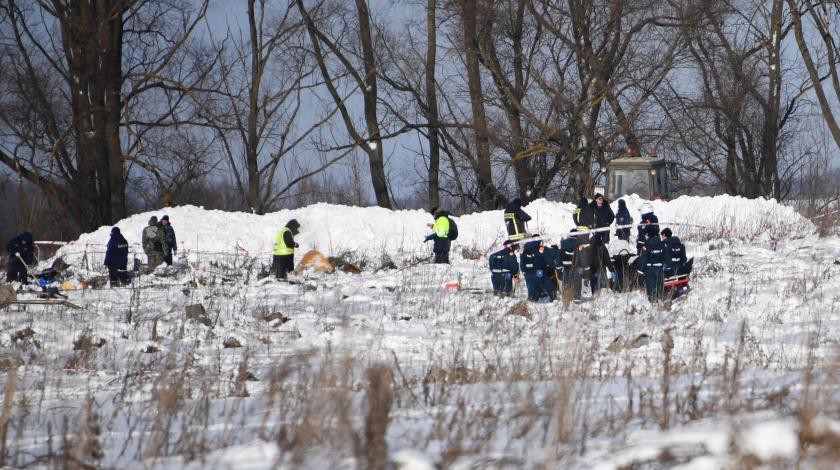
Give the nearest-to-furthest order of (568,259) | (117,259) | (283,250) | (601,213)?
(568,259), (601,213), (117,259), (283,250)

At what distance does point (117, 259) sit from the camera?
16969 mm

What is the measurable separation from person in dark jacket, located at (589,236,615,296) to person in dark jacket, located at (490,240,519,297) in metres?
1.15

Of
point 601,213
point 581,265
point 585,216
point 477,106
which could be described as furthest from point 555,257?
point 477,106

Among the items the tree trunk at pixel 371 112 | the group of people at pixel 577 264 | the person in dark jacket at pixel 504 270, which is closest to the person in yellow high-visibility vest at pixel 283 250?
the group of people at pixel 577 264

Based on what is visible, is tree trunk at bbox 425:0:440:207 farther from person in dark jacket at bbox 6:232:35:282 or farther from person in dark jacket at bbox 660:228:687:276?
person in dark jacket at bbox 660:228:687:276

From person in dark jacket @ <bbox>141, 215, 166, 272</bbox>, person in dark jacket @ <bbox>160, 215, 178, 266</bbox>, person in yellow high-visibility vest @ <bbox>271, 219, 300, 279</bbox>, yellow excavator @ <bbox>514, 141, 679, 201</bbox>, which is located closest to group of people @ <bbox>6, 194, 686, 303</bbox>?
person in yellow high-visibility vest @ <bbox>271, 219, 300, 279</bbox>

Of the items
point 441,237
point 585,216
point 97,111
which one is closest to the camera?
point 585,216

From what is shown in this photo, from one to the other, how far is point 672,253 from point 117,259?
10.6 m

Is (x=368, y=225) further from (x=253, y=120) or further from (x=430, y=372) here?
(x=430, y=372)

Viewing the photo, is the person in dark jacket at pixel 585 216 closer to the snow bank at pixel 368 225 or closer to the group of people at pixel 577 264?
the group of people at pixel 577 264

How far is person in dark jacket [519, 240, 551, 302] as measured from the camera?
41.8 feet

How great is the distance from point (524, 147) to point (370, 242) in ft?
36.2

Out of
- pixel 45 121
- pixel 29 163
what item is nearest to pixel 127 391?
pixel 29 163

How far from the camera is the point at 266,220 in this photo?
26.0 m
